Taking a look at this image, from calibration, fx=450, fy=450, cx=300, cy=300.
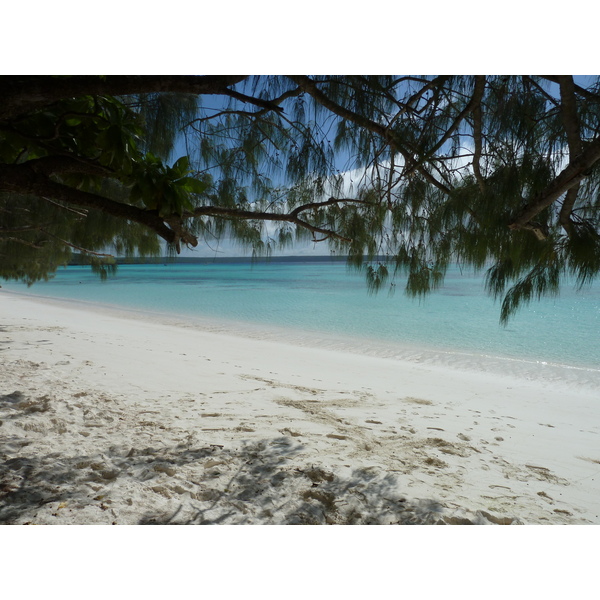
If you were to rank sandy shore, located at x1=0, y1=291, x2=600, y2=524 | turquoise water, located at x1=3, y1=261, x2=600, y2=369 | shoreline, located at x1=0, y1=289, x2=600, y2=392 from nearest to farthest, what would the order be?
sandy shore, located at x1=0, y1=291, x2=600, y2=524
shoreline, located at x1=0, y1=289, x2=600, y2=392
turquoise water, located at x1=3, y1=261, x2=600, y2=369

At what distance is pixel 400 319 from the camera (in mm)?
7984

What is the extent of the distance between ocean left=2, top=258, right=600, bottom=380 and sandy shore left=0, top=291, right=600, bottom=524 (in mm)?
743

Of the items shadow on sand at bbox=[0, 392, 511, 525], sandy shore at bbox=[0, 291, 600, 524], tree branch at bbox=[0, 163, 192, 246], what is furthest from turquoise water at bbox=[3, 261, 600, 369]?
tree branch at bbox=[0, 163, 192, 246]

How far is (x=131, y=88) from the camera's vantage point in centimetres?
109

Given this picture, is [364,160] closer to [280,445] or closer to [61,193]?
[61,193]

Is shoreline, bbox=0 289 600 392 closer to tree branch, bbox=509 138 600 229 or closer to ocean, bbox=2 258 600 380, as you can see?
ocean, bbox=2 258 600 380

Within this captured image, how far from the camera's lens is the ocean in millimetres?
4867

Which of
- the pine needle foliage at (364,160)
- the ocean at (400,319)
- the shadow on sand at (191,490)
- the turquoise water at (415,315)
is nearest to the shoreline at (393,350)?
the ocean at (400,319)

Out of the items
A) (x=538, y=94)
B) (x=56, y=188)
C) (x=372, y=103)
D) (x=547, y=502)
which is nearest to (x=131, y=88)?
(x=56, y=188)

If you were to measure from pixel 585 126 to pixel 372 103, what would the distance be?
0.58 meters

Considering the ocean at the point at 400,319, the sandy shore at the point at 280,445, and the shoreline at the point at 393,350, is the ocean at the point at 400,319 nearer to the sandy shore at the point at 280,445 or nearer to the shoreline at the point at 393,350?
the shoreline at the point at 393,350

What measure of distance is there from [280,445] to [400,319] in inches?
253

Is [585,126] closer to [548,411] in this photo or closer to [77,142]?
[77,142]

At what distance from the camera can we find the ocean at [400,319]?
16.0 feet
